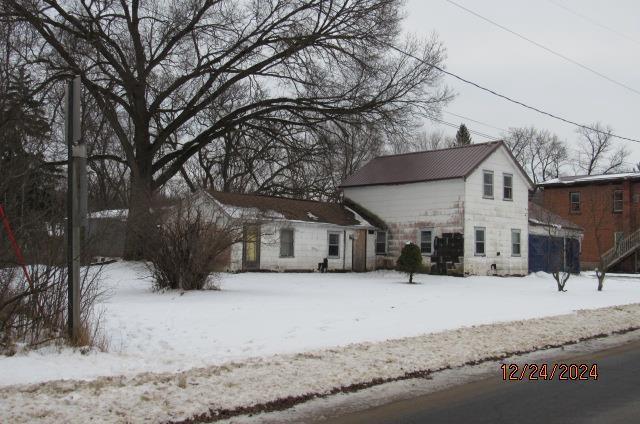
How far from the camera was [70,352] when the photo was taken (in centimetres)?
832

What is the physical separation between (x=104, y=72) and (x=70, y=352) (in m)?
23.3

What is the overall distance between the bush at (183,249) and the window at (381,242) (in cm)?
1782

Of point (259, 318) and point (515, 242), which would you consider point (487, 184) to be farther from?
point (259, 318)

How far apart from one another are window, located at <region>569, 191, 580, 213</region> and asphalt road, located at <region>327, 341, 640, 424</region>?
135ft

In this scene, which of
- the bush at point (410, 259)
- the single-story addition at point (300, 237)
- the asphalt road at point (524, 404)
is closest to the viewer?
the asphalt road at point (524, 404)

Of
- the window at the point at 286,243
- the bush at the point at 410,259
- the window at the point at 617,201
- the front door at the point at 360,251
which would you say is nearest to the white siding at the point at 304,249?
the window at the point at 286,243

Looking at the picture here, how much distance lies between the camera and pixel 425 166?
33250 mm

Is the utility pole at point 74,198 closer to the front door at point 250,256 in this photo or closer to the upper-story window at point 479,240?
the front door at point 250,256

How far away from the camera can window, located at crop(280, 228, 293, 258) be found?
29.1 meters

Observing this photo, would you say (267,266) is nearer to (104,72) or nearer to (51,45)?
(104,72)

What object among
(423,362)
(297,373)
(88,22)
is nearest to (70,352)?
(297,373)

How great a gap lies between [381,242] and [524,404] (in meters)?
26.8

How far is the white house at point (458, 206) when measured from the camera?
30703 mm

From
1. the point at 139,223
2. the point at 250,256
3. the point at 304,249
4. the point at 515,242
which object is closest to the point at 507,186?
the point at 515,242
